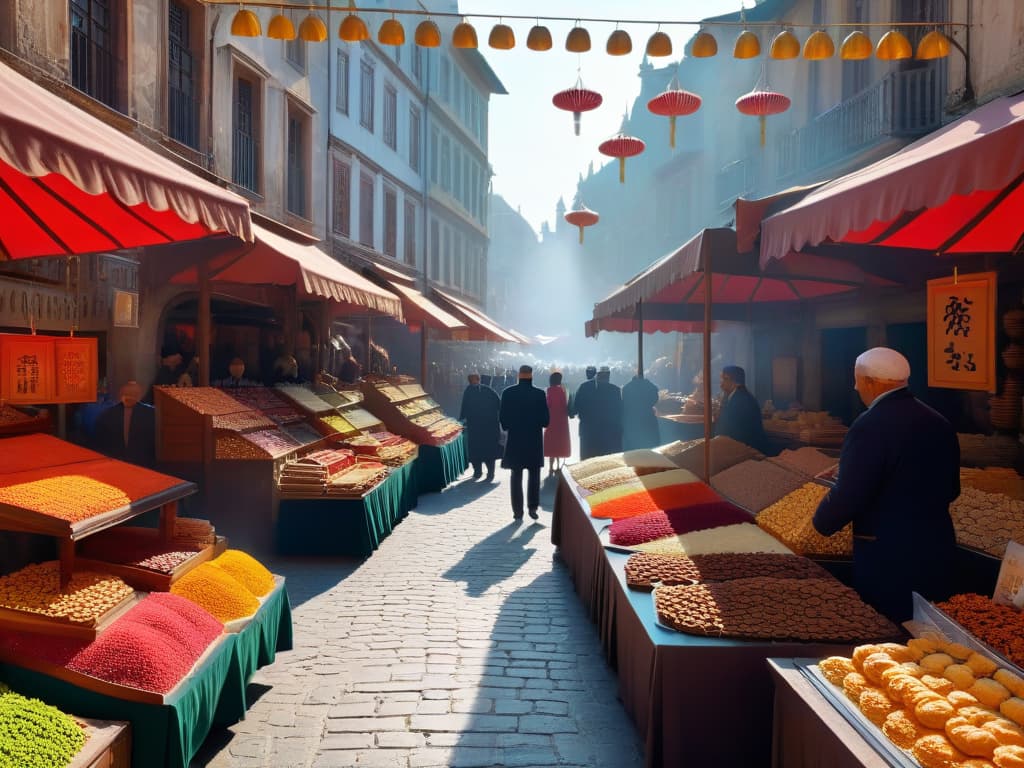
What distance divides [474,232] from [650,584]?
94.4 feet

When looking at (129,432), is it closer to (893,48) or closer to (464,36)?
(464,36)

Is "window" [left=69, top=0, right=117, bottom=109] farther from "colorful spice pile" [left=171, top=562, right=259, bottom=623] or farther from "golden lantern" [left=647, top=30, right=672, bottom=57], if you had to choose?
"colorful spice pile" [left=171, top=562, right=259, bottom=623]

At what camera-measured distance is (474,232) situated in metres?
31.6

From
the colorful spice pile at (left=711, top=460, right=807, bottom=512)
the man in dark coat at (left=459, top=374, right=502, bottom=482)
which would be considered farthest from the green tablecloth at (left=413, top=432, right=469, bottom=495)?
the colorful spice pile at (left=711, top=460, right=807, bottom=512)

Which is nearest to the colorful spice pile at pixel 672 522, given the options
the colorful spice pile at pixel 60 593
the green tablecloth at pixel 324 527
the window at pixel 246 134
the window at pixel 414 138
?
the green tablecloth at pixel 324 527

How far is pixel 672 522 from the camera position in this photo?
5.15 meters

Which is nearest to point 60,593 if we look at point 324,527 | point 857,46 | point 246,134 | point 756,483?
point 324,527

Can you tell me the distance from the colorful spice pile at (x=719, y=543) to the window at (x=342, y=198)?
13.4m

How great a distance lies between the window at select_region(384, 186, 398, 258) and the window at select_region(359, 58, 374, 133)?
2.15 meters

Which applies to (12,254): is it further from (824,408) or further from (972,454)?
(824,408)

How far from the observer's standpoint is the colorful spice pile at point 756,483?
5.60 metres

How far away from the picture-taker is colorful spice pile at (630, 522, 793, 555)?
4523 mm

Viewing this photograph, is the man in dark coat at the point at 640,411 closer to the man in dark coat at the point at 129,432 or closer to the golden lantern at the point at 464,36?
the golden lantern at the point at 464,36

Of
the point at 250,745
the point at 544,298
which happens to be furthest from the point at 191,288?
the point at 544,298
